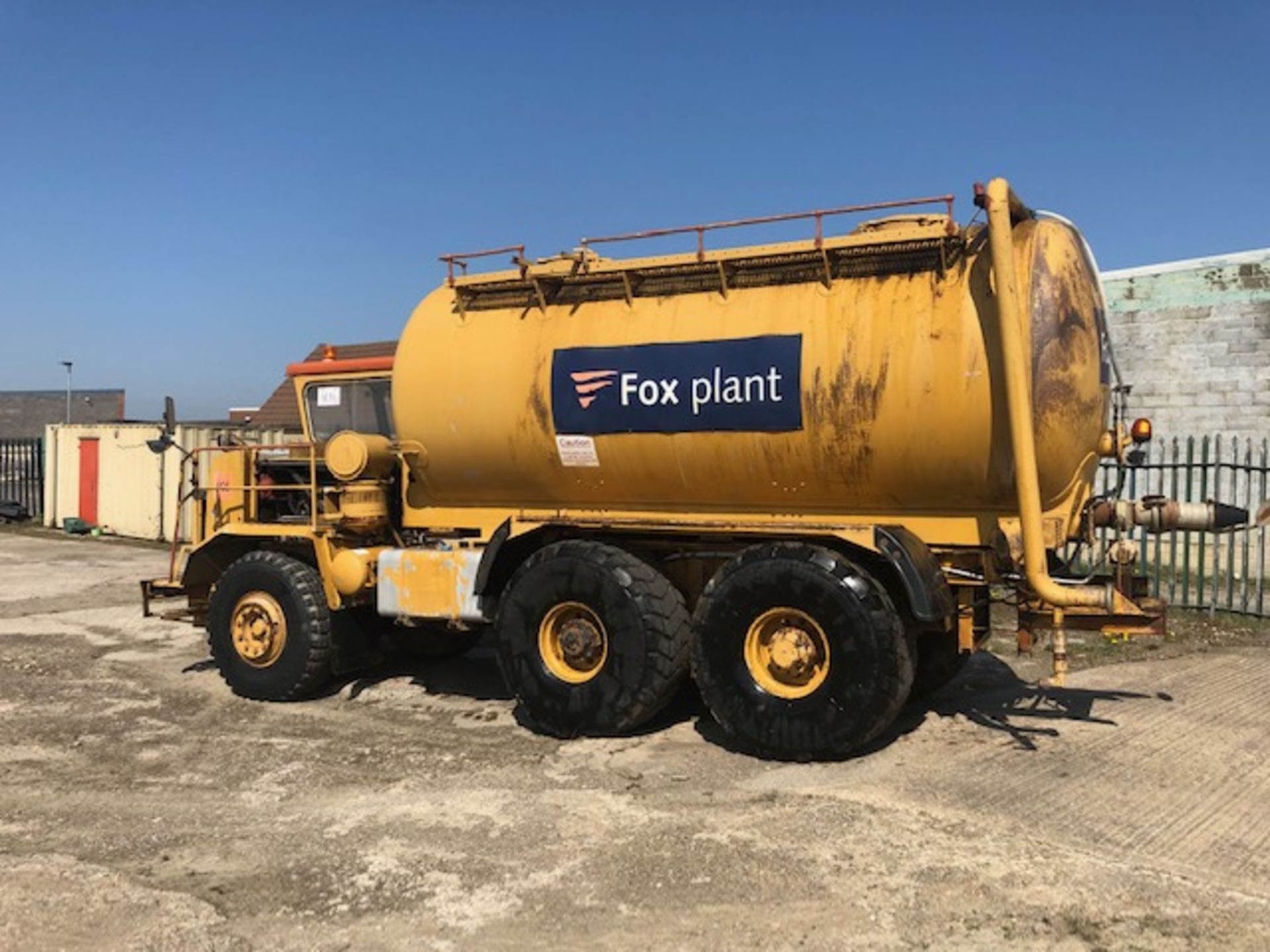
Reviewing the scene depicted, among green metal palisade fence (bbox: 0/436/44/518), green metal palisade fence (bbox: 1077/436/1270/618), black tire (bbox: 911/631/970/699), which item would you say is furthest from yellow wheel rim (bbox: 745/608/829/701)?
green metal palisade fence (bbox: 0/436/44/518)

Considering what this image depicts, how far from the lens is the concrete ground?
4.05 metres

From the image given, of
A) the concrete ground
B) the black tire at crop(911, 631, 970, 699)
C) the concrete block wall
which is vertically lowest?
the concrete ground

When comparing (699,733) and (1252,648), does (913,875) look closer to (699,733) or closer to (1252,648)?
(699,733)

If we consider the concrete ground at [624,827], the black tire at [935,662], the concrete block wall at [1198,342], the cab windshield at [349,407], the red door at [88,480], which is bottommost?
the concrete ground at [624,827]

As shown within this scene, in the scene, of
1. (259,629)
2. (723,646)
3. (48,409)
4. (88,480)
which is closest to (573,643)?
(723,646)

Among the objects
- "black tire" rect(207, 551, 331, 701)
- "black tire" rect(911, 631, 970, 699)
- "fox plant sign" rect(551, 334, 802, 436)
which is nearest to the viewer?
"fox plant sign" rect(551, 334, 802, 436)

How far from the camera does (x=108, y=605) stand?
12656 millimetres

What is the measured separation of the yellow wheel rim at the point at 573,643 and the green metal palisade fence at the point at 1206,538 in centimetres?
565

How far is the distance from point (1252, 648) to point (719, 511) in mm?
6144

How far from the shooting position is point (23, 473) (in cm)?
2464

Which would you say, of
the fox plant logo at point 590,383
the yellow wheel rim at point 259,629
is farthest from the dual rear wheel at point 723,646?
the yellow wheel rim at point 259,629

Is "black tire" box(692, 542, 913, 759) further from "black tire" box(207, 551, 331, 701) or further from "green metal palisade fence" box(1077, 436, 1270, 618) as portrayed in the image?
"green metal palisade fence" box(1077, 436, 1270, 618)

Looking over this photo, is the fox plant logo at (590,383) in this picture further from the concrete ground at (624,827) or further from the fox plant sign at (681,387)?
the concrete ground at (624,827)

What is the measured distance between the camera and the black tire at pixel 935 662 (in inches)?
271
